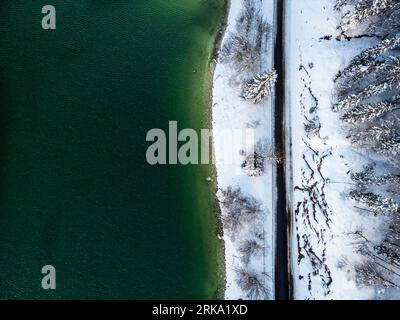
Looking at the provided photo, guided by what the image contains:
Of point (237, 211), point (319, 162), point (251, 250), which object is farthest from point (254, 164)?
point (251, 250)

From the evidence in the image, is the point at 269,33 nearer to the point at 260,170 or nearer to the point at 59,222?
the point at 260,170

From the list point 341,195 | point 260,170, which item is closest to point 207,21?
point 260,170

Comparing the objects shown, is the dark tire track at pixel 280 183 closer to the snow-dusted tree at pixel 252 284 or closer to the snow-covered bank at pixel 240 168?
the snow-covered bank at pixel 240 168

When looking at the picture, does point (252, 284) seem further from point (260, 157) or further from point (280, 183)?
point (260, 157)

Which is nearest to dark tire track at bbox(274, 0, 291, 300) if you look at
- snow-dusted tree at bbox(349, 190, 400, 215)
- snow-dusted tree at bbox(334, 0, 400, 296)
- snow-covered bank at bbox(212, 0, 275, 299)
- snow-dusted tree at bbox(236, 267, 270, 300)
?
snow-covered bank at bbox(212, 0, 275, 299)

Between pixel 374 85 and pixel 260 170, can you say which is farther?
pixel 260 170
